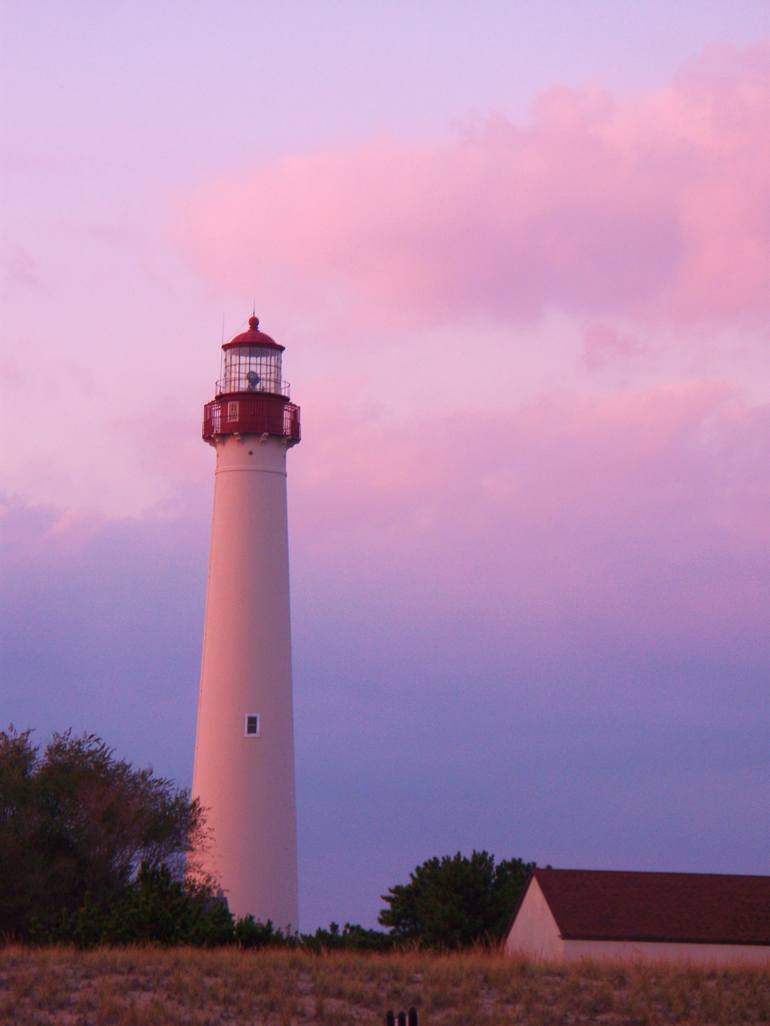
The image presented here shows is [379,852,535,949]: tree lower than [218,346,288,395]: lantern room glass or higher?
lower

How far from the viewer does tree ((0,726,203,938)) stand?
34.6 metres

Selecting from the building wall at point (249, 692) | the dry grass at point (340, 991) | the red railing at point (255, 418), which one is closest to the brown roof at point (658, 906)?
the building wall at point (249, 692)

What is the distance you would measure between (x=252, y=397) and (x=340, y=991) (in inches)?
793

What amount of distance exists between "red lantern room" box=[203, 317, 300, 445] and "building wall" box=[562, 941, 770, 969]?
15.1m

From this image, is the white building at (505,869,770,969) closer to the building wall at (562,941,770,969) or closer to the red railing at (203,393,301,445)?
the building wall at (562,941,770,969)

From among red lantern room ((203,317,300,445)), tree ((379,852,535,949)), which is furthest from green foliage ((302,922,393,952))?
red lantern room ((203,317,300,445))

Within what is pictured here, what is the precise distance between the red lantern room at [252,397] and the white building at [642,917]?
13430mm

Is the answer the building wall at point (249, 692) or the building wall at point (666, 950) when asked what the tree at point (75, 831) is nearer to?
the building wall at point (249, 692)

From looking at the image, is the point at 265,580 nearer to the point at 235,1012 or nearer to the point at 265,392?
the point at 265,392

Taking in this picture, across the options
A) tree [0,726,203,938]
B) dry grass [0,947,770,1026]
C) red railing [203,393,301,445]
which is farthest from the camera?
red railing [203,393,301,445]

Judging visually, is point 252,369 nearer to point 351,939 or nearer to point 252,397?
point 252,397

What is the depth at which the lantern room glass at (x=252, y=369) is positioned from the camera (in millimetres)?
43562

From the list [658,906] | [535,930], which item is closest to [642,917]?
[658,906]

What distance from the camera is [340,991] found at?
25844 mm
